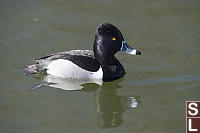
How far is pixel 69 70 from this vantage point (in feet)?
29.7

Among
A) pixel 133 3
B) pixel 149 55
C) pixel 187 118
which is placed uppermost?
pixel 133 3

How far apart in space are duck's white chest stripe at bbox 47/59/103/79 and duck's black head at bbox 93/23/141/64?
31cm

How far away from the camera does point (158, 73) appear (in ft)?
30.7

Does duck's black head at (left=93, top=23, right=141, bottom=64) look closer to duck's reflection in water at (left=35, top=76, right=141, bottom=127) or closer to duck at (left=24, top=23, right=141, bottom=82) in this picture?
duck at (left=24, top=23, right=141, bottom=82)

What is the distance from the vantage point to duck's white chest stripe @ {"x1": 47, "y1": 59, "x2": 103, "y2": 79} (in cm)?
901

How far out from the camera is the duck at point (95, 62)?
8992mm

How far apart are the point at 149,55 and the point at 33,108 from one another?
3.31 metres

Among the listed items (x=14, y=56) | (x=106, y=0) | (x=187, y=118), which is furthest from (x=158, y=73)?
(x=106, y=0)

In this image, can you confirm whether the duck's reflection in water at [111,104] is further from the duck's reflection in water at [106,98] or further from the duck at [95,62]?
the duck at [95,62]

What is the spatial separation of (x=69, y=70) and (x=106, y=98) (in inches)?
40.8

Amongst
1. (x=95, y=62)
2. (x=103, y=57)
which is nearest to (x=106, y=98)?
(x=95, y=62)

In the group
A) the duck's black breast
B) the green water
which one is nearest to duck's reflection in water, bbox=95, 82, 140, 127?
the green water

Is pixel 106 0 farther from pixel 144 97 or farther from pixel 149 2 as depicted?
pixel 144 97

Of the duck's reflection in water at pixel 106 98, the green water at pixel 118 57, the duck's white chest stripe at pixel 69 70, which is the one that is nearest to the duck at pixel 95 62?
the duck's white chest stripe at pixel 69 70
